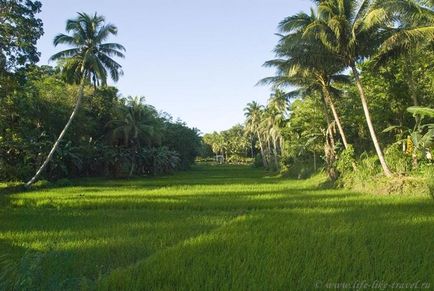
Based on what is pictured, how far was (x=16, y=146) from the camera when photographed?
90.3ft

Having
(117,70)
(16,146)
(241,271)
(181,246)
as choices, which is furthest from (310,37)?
(16,146)

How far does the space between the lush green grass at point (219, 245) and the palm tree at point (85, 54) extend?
39.6 ft

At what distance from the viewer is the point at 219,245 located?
8516mm

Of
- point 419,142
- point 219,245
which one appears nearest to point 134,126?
point 419,142

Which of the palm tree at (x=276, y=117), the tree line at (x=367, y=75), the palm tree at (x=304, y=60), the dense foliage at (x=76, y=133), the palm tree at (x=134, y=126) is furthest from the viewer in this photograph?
the palm tree at (x=276, y=117)

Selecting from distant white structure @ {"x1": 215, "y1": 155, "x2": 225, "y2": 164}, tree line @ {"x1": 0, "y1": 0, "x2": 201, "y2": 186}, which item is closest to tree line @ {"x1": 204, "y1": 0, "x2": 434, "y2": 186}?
tree line @ {"x1": 0, "y1": 0, "x2": 201, "y2": 186}

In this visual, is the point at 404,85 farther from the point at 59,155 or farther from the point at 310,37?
the point at 59,155

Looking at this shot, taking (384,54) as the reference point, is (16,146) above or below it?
below

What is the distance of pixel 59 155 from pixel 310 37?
20.1m

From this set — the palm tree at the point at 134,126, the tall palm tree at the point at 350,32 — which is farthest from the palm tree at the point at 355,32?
the palm tree at the point at 134,126

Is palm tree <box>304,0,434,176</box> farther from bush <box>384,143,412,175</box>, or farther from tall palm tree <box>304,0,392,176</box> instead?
bush <box>384,143,412,175</box>

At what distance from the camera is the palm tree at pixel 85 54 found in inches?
1012

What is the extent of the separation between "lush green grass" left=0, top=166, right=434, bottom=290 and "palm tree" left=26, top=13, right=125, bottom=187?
12062 millimetres

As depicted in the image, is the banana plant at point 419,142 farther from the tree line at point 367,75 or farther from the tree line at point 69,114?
the tree line at point 69,114
